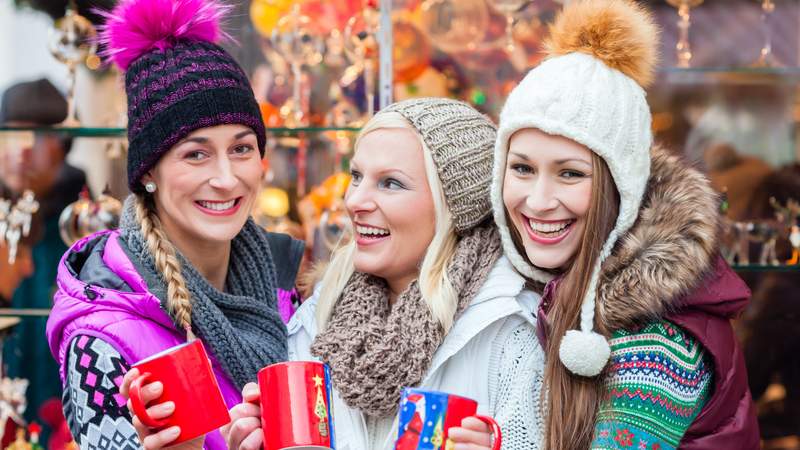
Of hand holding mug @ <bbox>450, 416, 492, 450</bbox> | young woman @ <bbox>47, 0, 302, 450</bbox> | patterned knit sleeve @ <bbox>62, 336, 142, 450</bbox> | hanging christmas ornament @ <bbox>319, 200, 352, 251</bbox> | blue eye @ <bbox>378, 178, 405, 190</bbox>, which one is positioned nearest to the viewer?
hand holding mug @ <bbox>450, 416, 492, 450</bbox>

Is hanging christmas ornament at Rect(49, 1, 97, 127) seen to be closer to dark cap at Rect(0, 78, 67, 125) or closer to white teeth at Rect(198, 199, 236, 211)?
dark cap at Rect(0, 78, 67, 125)

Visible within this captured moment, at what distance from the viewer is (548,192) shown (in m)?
1.90

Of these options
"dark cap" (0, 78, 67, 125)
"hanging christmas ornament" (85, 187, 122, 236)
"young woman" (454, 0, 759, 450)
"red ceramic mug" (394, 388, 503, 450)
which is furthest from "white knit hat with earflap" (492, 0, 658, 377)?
"dark cap" (0, 78, 67, 125)

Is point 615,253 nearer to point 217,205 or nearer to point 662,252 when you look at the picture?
point 662,252

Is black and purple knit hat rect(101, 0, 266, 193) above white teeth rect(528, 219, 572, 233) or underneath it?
above

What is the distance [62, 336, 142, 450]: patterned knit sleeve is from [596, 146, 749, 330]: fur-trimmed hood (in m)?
0.90

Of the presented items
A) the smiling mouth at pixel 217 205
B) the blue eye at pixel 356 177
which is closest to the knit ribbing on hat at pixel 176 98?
the smiling mouth at pixel 217 205

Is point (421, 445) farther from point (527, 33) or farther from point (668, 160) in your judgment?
point (527, 33)

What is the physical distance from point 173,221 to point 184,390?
660mm

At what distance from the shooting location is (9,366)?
3592 mm

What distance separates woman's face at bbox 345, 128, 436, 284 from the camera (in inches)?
80.4

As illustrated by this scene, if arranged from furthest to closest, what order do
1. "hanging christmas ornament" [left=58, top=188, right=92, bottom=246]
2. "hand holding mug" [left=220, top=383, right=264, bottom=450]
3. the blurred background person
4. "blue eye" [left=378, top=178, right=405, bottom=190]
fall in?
the blurred background person
"hanging christmas ornament" [left=58, top=188, right=92, bottom=246]
"blue eye" [left=378, top=178, right=405, bottom=190]
"hand holding mug" [left=220, top=383, right=264, bottom=450]

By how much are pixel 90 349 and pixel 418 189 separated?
71 centimetres

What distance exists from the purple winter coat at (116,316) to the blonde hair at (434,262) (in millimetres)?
300
